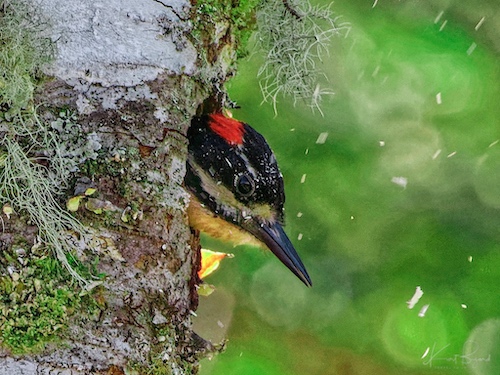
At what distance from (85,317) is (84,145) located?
1.40 ft

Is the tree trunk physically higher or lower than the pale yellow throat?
higher

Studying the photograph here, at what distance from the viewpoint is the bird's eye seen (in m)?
2.59

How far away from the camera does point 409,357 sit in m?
5.01

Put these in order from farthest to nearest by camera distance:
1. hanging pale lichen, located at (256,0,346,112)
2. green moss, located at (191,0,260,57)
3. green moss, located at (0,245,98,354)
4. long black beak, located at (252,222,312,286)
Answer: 1. hanging pale lichen, located at (256,0,346,112)
2. long black beak, located at (252,222,312,286)
3. green moss, located at (191,0,260,57)
4. green moss, located at (0,245,98,354)

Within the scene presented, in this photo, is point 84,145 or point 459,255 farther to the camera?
point 459,255

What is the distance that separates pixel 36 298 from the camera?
5.74 feet

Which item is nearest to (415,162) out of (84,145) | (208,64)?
(208,64)

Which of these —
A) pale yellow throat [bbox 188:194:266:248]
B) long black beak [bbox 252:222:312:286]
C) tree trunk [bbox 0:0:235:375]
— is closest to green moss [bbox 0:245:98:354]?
tree trunk [bbox 0:0:235:375]

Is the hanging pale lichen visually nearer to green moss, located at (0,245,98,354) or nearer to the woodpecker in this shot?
the woodpecker

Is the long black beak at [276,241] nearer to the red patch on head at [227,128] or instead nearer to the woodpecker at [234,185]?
the woodpecker at [234,185]

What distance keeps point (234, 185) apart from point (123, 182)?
0.75 m

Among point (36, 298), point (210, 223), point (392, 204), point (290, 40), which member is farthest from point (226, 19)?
point (392, 204)

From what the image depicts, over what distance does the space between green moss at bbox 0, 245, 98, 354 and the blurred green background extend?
2.86 m

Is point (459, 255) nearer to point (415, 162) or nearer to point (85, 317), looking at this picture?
point (415, 162)
